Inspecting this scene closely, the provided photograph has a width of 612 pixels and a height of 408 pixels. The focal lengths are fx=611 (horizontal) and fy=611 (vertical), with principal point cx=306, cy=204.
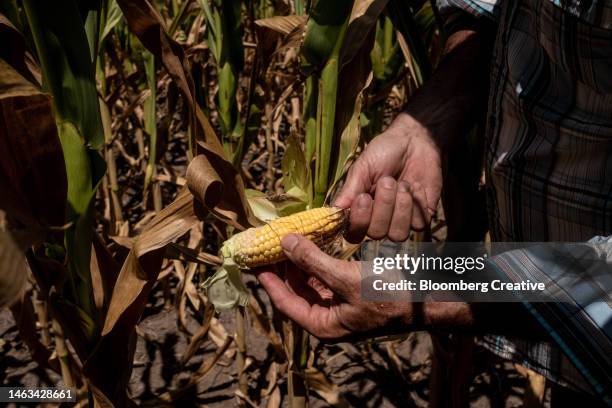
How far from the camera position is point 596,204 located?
0.95 m

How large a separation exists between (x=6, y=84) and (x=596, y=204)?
2.83 feet

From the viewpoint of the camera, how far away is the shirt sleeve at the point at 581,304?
2.63ft

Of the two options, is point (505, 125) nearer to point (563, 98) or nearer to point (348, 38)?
point (563, 98)

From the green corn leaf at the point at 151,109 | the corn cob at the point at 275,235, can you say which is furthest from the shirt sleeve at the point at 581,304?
the green corn leaf at the point at 151,109

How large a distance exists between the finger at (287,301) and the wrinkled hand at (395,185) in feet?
0.50

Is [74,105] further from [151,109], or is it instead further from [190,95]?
[151,109]

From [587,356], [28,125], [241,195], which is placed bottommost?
[587,356]

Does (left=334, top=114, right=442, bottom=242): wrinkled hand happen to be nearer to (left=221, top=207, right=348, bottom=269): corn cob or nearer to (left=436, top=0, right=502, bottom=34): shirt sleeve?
(left=221, top=207, right=348, bottom=269): corn cob

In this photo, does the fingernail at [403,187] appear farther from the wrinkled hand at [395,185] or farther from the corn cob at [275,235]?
the corn cob at [275,235]

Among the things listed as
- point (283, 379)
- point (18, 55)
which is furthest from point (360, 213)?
point (283, 379)

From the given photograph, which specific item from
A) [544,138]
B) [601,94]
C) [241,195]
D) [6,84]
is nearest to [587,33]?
[601,94]

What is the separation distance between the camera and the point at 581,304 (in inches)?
32.4

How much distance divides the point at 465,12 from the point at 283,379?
1.32 m

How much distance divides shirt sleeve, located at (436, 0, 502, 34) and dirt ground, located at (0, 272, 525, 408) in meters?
1.00
